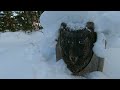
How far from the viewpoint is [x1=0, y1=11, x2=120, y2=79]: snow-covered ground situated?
397 cm

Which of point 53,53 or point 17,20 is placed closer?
point 53,53

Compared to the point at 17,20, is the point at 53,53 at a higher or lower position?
lower

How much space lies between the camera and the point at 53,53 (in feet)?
15.8

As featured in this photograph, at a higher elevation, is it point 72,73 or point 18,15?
point 18,15

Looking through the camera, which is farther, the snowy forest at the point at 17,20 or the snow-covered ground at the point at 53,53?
the snowy forest at the point at 17,20

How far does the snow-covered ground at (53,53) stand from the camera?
156 inches

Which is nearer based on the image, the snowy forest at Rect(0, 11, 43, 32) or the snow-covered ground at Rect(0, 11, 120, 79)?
the snow-covered ground at Rect(0, 11, 120, 79)
